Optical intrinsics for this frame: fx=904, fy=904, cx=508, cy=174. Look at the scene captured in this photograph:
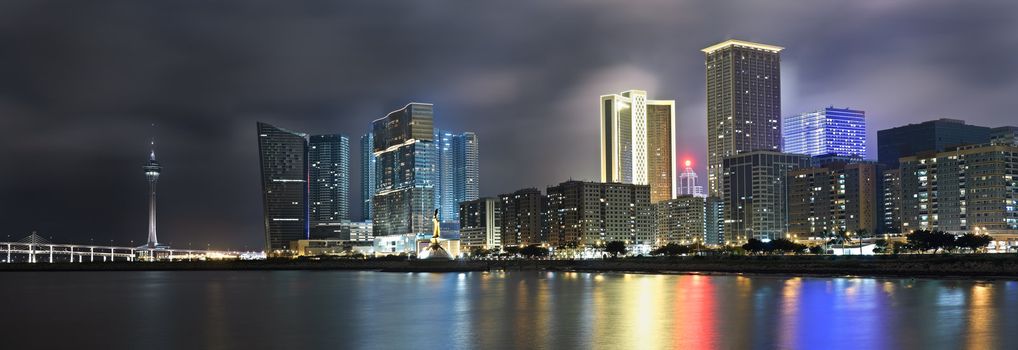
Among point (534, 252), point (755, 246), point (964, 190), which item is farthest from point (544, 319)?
point (964, 190)

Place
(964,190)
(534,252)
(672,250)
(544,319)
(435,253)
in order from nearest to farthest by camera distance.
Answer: (544,319), (435,253), (672,250), (964,190), (534,252)

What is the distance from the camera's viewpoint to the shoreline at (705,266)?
320 ft

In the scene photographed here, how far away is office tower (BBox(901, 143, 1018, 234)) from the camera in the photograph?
171m

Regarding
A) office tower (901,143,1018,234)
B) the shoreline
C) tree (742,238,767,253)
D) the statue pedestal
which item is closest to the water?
the shoreline

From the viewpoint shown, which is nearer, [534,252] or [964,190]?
[964,190]

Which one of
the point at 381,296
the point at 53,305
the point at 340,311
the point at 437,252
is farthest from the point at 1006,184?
the point at 53,305

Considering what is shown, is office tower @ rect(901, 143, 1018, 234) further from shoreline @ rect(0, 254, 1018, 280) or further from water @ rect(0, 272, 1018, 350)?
water @ rect(0, 272, 1018, 350)

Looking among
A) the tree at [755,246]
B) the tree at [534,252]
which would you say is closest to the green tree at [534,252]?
the tree at [534,252]

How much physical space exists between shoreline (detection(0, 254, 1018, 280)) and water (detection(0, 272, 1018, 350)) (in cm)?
2077

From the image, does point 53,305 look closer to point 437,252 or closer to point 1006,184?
point 437,252

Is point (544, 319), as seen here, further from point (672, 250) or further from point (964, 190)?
point (964, 190)

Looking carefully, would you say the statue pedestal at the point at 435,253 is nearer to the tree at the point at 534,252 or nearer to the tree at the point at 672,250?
the tree at the point at 534,252

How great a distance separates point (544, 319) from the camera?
163 feet

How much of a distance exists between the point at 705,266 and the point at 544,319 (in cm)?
9047
